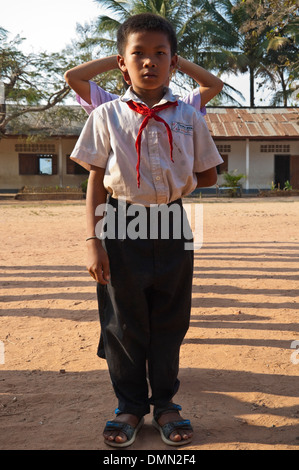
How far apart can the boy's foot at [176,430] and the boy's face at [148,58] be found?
4.52ft

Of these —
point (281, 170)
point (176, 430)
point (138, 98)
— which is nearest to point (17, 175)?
point (281, 170)

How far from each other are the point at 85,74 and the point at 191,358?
5.79 feet

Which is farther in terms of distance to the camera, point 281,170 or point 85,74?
point 281,170

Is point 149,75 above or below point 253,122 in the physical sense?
Answer: below

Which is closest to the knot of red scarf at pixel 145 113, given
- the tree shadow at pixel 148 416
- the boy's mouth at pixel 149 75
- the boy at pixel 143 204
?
the boy at pixel 143 204

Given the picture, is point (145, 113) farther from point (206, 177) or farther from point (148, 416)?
point (148, 416)

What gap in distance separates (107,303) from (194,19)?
28.4 meters

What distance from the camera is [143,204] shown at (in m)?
2.09

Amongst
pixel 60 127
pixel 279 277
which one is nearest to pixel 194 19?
pixel 60 127

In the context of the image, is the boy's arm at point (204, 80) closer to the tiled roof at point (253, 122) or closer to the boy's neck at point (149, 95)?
the boy's neck at point (149, 95)

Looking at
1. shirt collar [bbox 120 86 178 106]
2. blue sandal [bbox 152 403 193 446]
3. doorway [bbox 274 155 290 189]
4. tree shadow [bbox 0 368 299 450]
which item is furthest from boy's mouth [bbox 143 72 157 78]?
doorway [bbox 274 155 290 189]

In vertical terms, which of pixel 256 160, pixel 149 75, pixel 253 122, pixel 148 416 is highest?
pixel 253 122

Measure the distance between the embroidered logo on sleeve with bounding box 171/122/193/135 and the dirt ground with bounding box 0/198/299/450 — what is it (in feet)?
4.21
